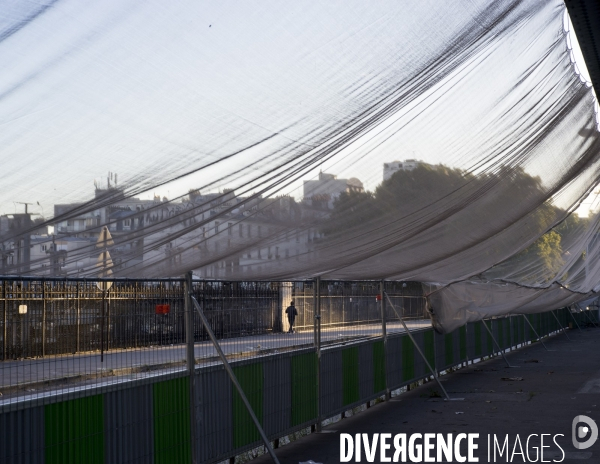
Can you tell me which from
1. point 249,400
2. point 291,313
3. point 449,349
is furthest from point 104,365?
point 449,349

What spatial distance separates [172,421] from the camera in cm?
712

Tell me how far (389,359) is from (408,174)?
8.11 metres

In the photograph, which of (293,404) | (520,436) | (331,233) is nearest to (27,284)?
(331,233)

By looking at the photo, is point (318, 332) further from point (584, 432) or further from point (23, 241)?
point (23, 241)

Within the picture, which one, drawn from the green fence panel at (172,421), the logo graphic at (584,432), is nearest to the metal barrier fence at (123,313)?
the green fence panel at (172,421)

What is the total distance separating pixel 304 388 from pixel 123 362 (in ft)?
13.0

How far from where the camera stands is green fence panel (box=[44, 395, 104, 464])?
568 centimetres

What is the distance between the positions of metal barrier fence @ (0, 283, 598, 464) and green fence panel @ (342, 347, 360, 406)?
0.05 ft

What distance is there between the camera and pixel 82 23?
11.2ft

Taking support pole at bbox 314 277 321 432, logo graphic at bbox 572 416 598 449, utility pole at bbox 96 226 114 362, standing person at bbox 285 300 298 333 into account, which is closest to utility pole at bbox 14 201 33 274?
utility pole at bbox 96 226 114 362

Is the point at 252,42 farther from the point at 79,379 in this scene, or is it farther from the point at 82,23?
the point at 79,379

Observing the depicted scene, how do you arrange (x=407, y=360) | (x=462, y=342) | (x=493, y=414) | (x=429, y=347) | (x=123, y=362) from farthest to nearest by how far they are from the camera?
(x=462, y=342)
(x=429, y=347)
(x=407, y=360)
(x=493, y=414)
(x=123, y=362)

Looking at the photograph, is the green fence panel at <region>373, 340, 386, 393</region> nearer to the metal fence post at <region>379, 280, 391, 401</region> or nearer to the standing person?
the metal fence post at <region>379, 280, 391, 401</region>

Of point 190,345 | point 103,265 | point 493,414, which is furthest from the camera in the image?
point 493,414
